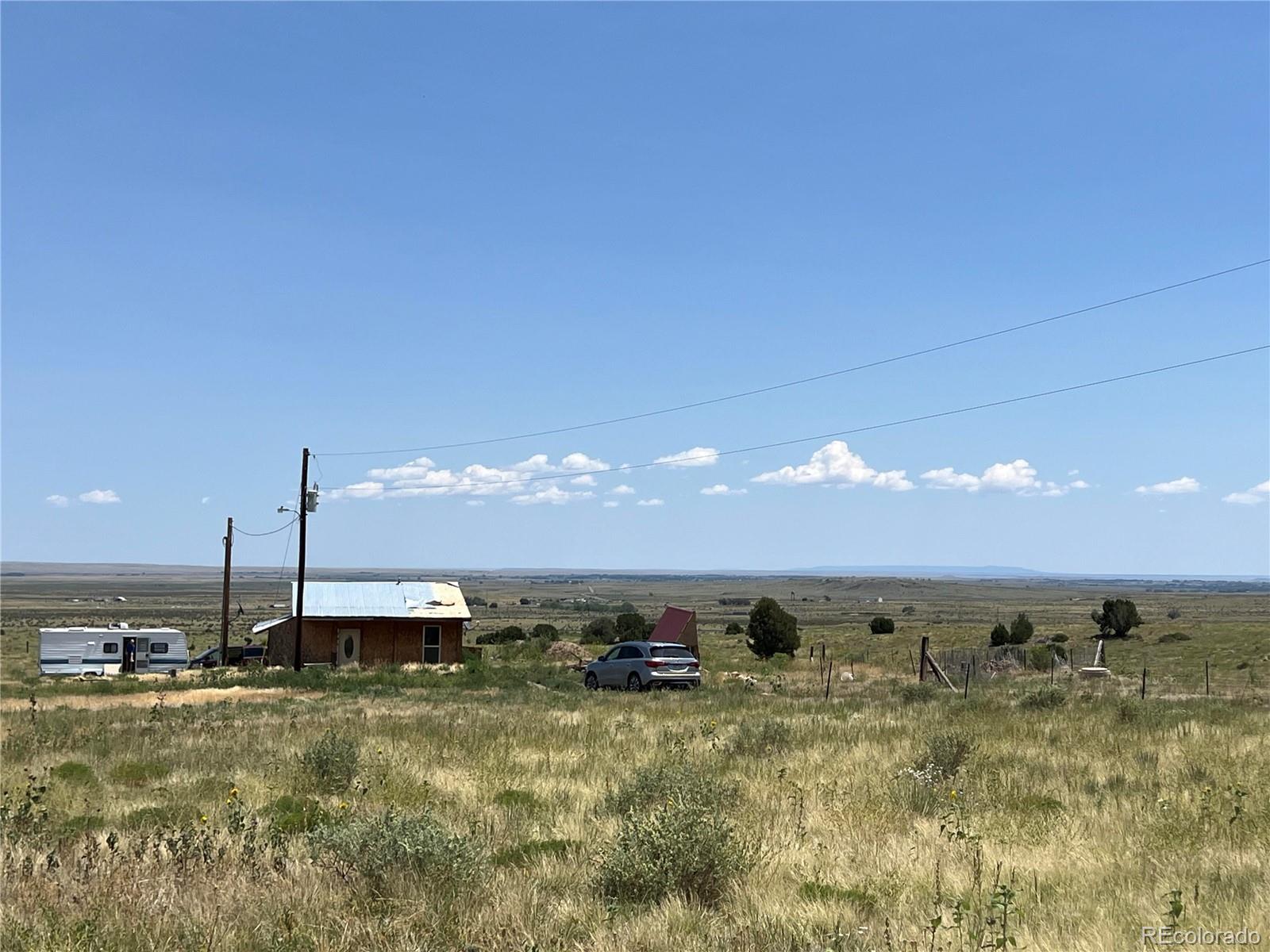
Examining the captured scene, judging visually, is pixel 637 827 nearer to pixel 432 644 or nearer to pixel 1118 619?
pixel 432 644

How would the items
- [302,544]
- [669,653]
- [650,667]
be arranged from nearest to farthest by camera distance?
[650,667] → [669,653] → [302,544]

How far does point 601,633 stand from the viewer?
65688 mm

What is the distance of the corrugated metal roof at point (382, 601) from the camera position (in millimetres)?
45719

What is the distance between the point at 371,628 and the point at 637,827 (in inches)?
1556

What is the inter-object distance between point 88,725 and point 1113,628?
2148 inches

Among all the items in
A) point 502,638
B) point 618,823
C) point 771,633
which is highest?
point 618,823

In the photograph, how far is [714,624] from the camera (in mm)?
110062

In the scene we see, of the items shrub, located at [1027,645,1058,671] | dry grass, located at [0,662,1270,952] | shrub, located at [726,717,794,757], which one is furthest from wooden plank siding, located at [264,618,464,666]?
shrub, located at [726,717,794,757]

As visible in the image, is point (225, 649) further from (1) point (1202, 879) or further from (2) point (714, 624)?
(2) point (714, 624)

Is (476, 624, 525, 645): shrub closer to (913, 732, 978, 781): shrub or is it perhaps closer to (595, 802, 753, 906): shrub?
(913, 732, 978, 781): shrub

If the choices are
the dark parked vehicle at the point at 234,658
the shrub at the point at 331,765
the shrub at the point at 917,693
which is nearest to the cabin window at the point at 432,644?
the dark parked vehicle at the point at 234,658

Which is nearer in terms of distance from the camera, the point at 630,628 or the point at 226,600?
the point at 226,600

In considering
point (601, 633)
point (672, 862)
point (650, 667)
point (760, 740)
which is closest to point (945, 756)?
point (760, 740)

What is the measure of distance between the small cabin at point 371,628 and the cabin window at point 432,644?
3 cm
